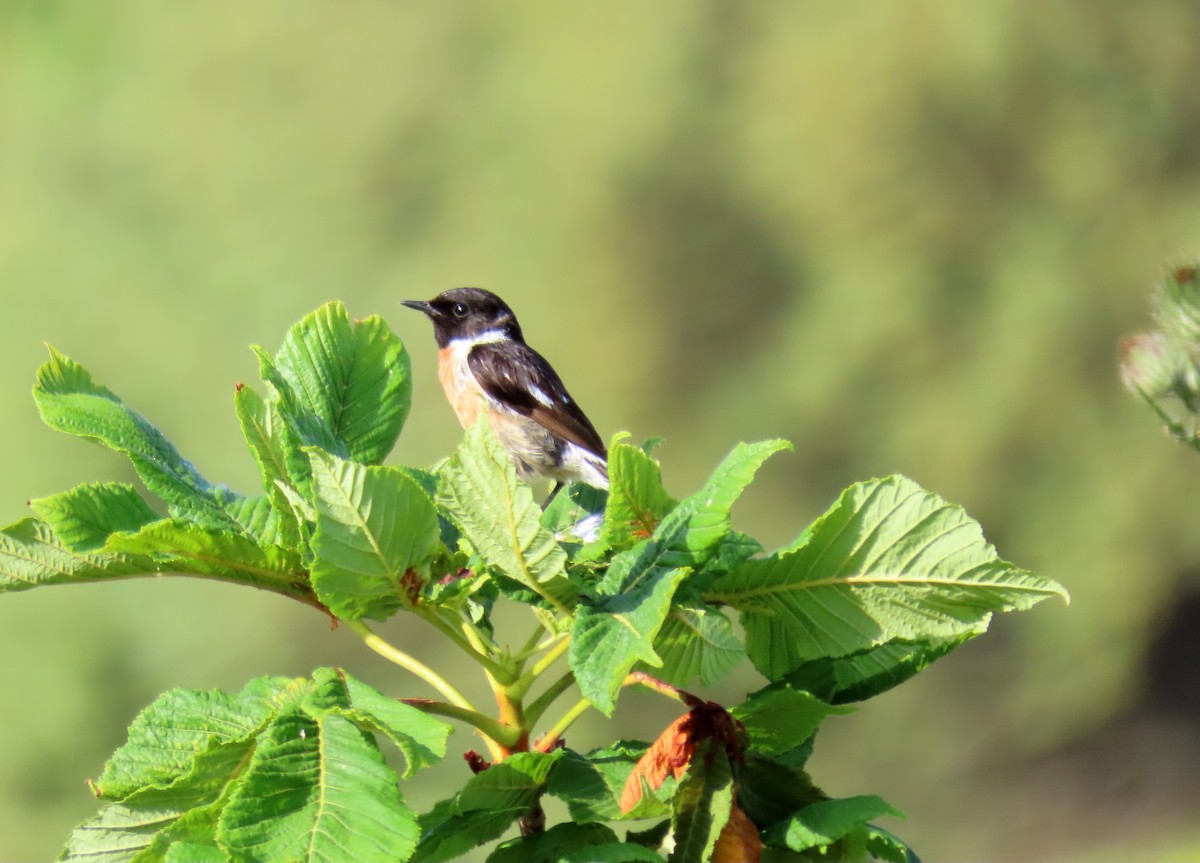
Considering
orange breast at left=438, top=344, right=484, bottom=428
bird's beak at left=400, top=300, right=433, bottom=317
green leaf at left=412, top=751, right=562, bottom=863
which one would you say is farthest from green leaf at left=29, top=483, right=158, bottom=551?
bird's beak at left=400, top=300, right=433, bottom=317

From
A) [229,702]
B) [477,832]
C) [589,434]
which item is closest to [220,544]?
[229,702]

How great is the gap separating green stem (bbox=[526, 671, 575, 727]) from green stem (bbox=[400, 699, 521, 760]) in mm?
12

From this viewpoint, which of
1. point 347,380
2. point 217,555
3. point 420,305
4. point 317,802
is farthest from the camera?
point 420,305

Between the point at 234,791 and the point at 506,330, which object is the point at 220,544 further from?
the point at 506,330

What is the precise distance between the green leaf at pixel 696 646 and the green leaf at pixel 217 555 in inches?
7.9

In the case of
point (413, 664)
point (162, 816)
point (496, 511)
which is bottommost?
point (162, 816)

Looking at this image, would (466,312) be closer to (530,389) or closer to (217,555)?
(530,389)

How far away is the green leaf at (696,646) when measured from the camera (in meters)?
0.60

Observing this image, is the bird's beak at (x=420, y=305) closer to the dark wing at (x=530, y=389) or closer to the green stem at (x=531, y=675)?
the dark wing at (x=530, y=389)

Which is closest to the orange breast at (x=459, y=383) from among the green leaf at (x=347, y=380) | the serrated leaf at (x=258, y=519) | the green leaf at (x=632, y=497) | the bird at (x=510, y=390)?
the bird at (x=510, y=390)

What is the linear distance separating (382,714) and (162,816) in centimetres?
Answer: 15

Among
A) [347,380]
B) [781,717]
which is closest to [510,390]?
[347,380]

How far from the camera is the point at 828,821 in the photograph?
1.87 feet

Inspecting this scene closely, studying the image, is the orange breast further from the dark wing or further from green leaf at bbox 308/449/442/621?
green leaf at bbox 308/449/442/621
